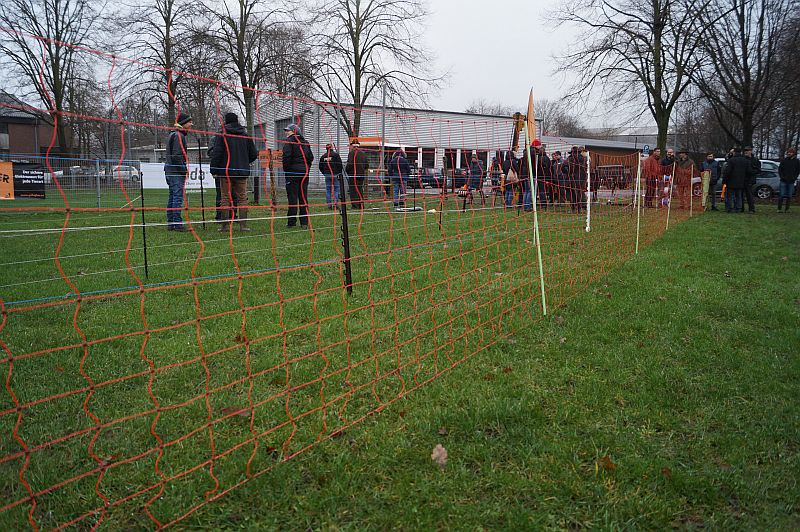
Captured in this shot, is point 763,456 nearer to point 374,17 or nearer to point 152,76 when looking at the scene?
point 152,76

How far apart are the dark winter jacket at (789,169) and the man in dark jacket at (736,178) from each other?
100cm

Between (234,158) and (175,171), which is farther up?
(234,158)

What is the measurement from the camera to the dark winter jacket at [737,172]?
47.6 feet

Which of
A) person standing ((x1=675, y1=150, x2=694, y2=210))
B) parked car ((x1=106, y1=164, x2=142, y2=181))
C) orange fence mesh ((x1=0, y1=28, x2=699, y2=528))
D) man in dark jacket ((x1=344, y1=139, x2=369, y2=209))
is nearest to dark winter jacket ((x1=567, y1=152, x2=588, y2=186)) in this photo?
person standing ((x1=675, y1=150, x2=694, y2=210))

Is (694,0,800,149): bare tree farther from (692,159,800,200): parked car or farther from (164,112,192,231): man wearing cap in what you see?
(164,112,192,231): man wearing cap

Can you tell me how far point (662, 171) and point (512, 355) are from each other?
13373mm

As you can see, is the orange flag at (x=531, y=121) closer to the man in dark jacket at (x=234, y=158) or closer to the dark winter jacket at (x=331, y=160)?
the dark winter jacket at (x=331, y=160)

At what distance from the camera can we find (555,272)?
20.4 feet

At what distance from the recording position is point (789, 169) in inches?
586

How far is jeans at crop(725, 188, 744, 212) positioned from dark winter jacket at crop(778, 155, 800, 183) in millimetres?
1204

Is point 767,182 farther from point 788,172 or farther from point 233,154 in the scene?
point 233,154

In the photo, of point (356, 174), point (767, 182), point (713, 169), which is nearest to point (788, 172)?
point (713, 169)

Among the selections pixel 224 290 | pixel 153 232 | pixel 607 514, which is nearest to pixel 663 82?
pixel 153 232

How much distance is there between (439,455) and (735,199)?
16079 millimetres
